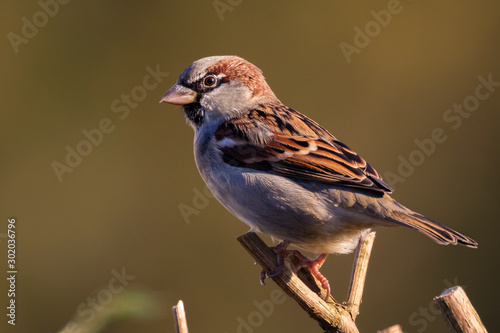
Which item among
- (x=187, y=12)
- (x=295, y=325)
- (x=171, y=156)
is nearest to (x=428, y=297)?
(x=295, y=325)

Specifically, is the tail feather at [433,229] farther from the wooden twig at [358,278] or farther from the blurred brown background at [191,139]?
the blurred brown background at [191,139]

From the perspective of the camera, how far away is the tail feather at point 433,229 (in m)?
2.34

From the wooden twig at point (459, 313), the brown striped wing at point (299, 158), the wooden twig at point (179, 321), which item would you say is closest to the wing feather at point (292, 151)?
the brown striped wing at point (299, 158)

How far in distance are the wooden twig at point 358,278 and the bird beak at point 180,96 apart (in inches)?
44.7

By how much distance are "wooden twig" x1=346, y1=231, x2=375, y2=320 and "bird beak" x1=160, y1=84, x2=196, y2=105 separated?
114 cm

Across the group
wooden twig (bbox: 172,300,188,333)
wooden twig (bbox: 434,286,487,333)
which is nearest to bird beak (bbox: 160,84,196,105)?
wooden twig (bbox: 172,300,188,333)

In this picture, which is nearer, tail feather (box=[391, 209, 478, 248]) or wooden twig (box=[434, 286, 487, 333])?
wooden twig (box=[434, 286, 487, 333])

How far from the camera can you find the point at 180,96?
3076 mm

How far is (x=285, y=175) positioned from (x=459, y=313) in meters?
1.19

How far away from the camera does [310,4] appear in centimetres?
530

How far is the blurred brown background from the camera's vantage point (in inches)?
183

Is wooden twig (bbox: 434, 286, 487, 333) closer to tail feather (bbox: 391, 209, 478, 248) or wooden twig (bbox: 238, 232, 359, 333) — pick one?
wooden twig (bbox: 238, 232, 359, 333)

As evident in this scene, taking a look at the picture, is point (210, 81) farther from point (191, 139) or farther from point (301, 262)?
point (191, 139)

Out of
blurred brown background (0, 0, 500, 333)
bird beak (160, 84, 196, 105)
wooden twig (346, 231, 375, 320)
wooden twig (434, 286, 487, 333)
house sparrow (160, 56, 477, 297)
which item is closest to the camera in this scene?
wooden twig (434, 286, 487, 333)
